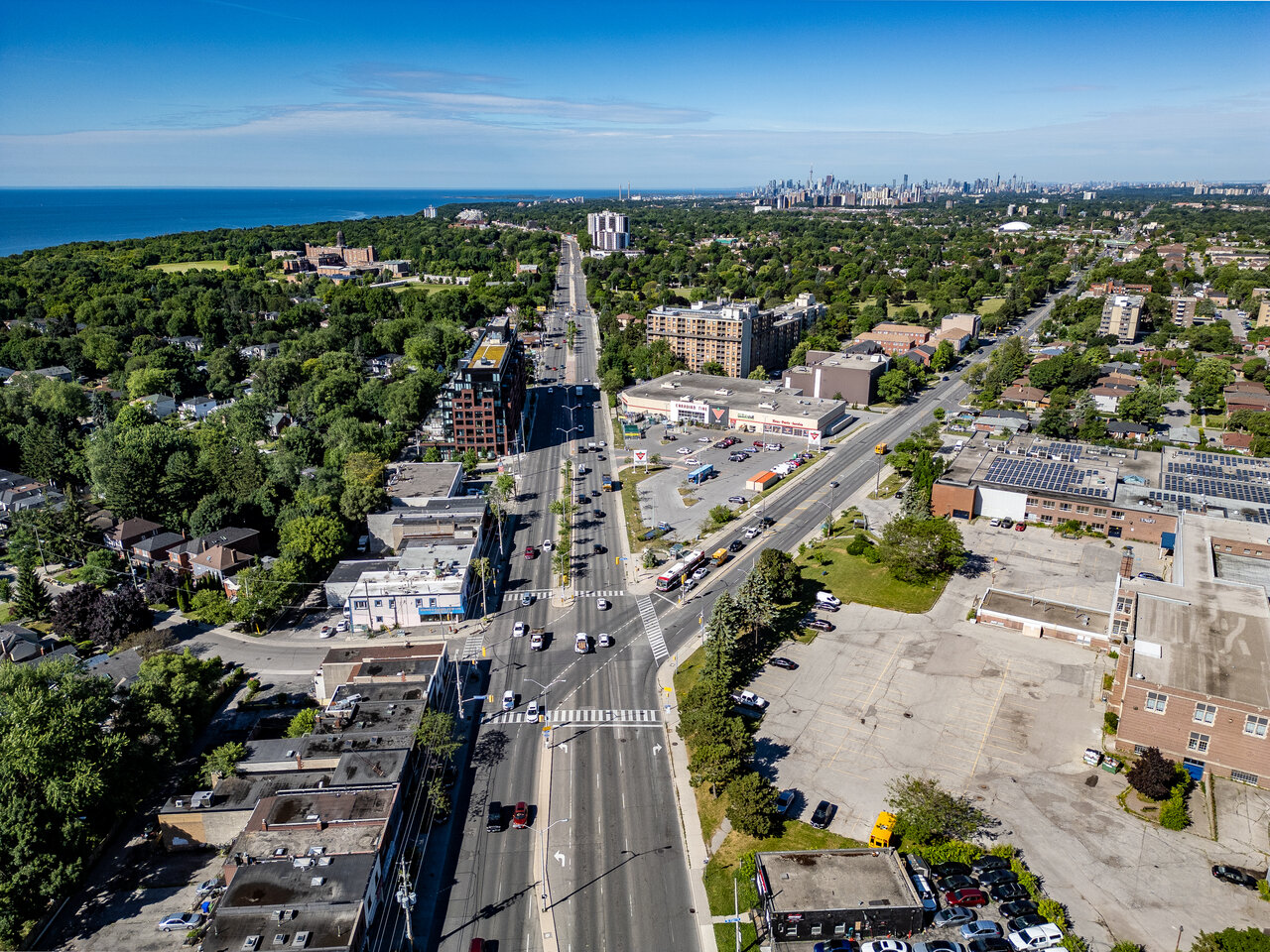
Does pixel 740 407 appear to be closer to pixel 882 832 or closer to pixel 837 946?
pixel 882 832

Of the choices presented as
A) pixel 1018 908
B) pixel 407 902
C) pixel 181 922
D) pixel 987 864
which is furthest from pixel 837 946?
pixel 181 922

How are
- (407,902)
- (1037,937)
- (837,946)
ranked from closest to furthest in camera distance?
(1037,937) → (837,946) → (407,902)

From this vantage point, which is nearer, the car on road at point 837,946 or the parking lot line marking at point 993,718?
the car on road at point 837,946

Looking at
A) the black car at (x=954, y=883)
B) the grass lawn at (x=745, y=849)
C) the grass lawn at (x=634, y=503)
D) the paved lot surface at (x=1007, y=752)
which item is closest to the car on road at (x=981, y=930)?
the black car at (x=954, y=883)

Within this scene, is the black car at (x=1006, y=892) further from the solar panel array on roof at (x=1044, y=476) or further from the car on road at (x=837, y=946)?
the solar panel array on roof at (x=1044, y=476)

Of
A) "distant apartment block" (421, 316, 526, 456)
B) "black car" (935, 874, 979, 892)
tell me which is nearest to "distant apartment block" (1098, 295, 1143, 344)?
"distant apartment block" (421, 316, 526, 456)

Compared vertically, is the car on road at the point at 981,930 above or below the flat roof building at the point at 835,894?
below
